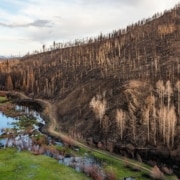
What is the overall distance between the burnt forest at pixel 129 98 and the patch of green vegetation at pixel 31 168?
56.1 ft

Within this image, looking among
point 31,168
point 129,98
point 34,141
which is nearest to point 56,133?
point 34,141

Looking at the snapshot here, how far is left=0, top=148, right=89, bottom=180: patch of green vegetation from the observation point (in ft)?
185

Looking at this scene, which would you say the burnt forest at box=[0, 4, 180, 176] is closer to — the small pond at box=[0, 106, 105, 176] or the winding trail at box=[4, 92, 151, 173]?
the winding trail at box=[4, 92, 151, 173]

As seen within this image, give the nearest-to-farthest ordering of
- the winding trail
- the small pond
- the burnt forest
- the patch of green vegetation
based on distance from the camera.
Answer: the patch of green vegetation, the winding trail, the small pond, the burnt forest

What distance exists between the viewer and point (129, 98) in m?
93.4

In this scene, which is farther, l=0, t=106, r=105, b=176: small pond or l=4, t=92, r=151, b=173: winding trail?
l=0, t=106, r=105, b=176: small pond

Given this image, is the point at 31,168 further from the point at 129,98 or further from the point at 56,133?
the point at 129,98

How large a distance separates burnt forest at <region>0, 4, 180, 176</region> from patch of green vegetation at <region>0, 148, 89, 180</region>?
17104mm

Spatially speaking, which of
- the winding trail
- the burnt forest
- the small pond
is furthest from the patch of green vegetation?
the burnt forest

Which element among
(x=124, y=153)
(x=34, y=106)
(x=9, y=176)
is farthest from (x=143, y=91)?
(x=34, y=106)

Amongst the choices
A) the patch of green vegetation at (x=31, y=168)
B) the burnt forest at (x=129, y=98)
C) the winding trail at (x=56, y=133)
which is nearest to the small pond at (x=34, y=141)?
the patch of green vegetation at (x=31, y=168)

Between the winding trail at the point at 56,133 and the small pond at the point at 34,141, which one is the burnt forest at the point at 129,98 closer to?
the winding trail at the point at 56,133

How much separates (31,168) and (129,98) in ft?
138

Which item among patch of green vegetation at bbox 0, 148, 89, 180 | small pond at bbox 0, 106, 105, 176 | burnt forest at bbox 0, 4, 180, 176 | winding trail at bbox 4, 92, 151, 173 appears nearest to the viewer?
patch of green vegetation at bbox 0, 148, 89, 180
